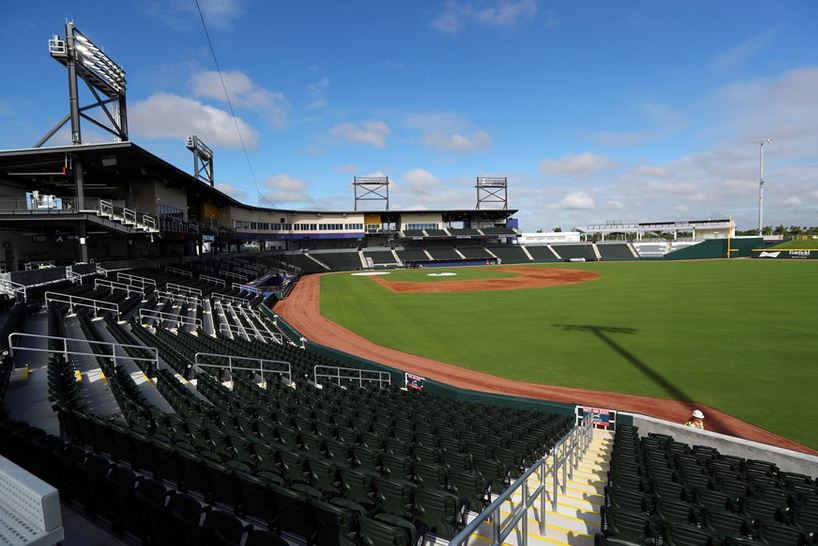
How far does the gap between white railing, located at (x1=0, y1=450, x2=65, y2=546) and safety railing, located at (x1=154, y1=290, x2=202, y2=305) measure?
25.7 meters

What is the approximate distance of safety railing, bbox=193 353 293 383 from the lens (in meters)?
13.7

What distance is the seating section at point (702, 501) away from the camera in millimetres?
4598

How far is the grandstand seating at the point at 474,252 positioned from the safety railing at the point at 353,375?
225 ft

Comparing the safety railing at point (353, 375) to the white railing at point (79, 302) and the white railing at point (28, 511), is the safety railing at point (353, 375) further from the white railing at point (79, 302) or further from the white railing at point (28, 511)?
the white railing at point (28, 511)

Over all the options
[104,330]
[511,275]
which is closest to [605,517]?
[104,330]

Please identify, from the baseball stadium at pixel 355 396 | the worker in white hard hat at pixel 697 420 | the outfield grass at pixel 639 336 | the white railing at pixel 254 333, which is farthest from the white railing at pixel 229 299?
the worker in white hard hat at pixel 697 420

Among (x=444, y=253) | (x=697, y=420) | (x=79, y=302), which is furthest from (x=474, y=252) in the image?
(x=697, y=420)

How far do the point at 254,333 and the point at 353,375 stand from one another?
9.79 m

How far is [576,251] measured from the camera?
91.9m

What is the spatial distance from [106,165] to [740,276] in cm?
6400

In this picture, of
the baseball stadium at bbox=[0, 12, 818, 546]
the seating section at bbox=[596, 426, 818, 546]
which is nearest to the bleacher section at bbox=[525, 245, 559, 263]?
the baseball stadium at bbox=[0, 12, 818, 546]

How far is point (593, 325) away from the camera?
26.4m

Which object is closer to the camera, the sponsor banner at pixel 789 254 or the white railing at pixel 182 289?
the white railing at pixel 182 289

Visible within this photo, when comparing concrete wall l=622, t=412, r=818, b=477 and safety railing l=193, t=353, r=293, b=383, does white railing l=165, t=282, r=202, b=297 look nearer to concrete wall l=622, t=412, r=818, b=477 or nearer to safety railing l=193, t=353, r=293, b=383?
safety railing l=193, t=353, r=293, b=383
